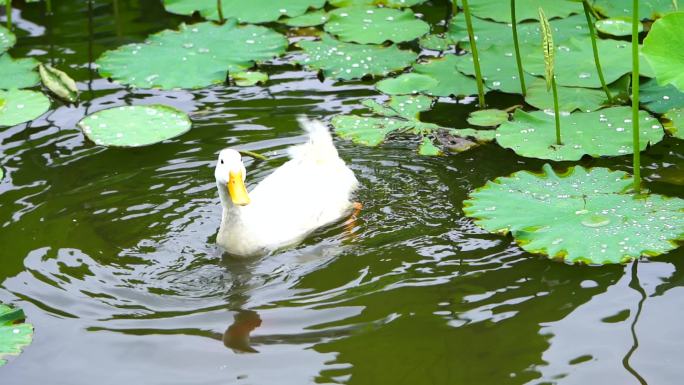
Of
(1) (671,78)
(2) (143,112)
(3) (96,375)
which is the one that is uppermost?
(1) (671,78)

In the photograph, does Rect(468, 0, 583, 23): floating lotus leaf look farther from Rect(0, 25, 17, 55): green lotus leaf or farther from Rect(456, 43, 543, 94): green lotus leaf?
Rect(0, 25, 17, 55): green lotus leaf

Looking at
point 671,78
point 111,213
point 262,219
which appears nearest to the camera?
point 671,78

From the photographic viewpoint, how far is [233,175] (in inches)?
191

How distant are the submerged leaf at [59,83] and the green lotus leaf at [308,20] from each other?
189cm

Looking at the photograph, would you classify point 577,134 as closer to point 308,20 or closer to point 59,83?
point 308,20

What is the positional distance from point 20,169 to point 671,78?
12.7ft

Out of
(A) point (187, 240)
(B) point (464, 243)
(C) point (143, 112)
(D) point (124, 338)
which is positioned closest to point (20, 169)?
(C) point (143, 112)

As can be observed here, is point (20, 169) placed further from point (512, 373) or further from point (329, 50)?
point (512, 373)

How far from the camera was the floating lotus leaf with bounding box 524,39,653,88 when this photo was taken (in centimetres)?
624

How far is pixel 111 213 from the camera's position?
5441mm

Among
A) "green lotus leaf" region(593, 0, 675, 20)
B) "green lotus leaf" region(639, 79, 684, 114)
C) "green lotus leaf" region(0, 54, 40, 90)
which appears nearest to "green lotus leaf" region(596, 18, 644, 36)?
"green lotus leaf" region(593, 0, 675, 20)

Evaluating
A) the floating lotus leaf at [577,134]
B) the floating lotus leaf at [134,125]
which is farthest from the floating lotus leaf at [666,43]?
the floating lotus leaf at [134,125]

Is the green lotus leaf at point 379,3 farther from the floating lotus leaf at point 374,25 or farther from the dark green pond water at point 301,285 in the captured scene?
the dark green pond water at point 301,285

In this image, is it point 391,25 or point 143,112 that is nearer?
point 143,112
